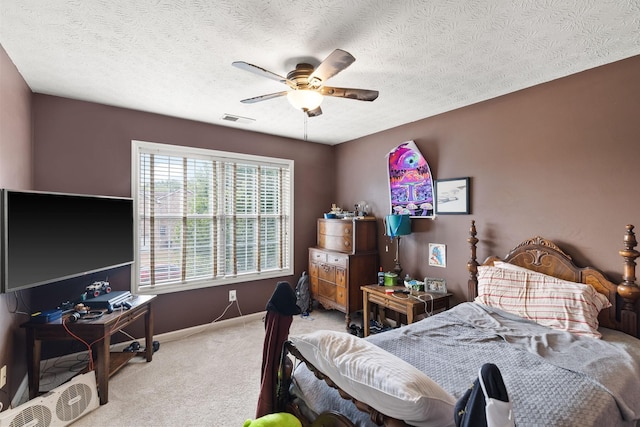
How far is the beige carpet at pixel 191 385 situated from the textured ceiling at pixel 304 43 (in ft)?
8.52

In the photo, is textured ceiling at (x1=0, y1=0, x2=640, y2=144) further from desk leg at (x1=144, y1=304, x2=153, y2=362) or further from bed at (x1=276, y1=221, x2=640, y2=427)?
desk leg at (x1=144, y1=304, x2=153, y2=362)

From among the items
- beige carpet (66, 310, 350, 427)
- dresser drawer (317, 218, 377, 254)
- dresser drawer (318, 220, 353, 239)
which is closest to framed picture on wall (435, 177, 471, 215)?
dresser drawer (317, 218, 377, 254)

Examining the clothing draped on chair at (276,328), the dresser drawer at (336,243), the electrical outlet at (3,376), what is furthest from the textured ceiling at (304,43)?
the electrical outlet at (3,376)

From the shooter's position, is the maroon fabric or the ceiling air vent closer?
the maroon fabric

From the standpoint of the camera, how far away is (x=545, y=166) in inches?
98.0

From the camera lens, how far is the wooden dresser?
12.1 ft

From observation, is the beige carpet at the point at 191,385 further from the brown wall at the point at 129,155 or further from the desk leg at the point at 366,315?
the desk leg at the point at 366,315

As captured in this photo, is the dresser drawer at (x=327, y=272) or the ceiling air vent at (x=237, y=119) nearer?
the ceiling air vent at (x=237, y=119)

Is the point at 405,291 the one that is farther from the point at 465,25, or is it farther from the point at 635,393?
the point at 465,25

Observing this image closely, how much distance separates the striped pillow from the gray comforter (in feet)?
0.30

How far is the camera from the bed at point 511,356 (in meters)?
1.13

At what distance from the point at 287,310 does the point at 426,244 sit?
2.33 metres

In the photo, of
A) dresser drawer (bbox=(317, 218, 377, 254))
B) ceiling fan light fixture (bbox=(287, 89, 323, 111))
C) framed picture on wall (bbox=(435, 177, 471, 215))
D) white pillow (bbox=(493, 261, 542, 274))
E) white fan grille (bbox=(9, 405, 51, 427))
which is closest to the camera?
white fan grille (bbox=(9, 405, 51, 427))

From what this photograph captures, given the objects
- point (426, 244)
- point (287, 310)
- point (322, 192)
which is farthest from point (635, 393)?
point (322, 192)
